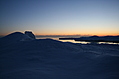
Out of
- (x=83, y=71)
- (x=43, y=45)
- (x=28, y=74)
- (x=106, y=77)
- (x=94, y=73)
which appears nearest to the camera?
(x=106, y=77)

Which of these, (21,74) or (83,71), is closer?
(21,74)

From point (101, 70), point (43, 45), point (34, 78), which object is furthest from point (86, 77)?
point (43, 45)

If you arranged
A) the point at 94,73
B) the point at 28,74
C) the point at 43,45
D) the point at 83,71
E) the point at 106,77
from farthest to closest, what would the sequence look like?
the point at 43,45 → the point at 83,71 → the point at 94,73 → the point at 28,74 → the point at 106,77

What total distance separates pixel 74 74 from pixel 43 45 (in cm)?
441

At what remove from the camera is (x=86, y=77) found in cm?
344

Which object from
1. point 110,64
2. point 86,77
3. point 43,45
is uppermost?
point 43,45

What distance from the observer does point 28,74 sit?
3.42 meters

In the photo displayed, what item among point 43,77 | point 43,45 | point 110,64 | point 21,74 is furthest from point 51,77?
point 43,45

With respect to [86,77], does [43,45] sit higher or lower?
higher

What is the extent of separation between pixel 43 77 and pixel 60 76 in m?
0.65

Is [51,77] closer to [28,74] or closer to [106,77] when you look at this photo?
[28,74]

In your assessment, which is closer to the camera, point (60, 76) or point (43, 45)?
point (60, 76)

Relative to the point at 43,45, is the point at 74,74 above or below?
below

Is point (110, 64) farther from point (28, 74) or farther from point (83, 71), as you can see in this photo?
point (28, 74)
